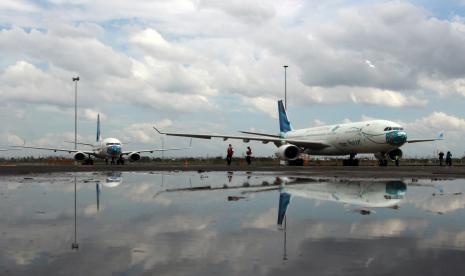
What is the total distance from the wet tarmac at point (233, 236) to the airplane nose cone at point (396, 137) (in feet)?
82.3

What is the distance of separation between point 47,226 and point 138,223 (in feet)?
3.91

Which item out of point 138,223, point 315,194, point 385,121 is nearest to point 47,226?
point 138,223

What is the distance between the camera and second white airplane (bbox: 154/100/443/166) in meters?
34.7

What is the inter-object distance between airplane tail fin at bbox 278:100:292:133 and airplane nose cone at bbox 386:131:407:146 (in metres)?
19.9

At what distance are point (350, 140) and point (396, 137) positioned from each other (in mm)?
4224

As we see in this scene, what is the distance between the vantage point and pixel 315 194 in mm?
11062

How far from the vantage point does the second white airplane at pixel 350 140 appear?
114ft

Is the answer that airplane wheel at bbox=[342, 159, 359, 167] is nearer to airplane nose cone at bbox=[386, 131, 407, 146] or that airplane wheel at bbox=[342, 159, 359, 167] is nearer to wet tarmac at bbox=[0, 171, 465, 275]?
airplane nose cone at bbox=[386, 131, 407, 146]

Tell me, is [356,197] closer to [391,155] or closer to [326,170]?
[326,170]

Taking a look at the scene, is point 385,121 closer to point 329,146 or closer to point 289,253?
point 329,146

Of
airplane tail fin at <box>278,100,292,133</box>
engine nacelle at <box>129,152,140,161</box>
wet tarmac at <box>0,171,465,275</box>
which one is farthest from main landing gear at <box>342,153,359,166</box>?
wet tarmac at <box>0,171,465,275</box>

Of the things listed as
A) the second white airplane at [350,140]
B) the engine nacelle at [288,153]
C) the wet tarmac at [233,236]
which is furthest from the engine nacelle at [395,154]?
the wet tarmac at [233,236]

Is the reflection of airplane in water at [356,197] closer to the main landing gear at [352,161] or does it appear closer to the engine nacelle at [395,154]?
the engine nacelle at [395,154]

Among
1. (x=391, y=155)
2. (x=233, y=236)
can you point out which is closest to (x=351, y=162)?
(x=391, y=155)
